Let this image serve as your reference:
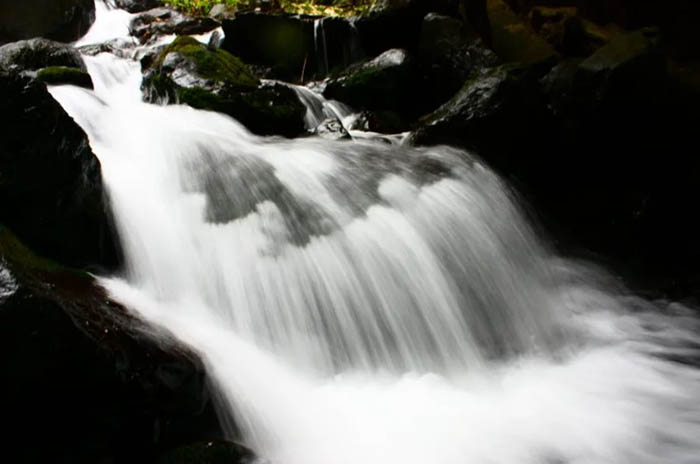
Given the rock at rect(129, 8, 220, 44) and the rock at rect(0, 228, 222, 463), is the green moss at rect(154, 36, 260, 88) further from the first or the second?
the rock at rect(129, 8, 220, 44)

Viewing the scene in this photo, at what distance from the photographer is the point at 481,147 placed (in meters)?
6.32

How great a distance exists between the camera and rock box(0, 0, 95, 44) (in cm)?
1325

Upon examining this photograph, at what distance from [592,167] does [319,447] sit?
17.0 ft

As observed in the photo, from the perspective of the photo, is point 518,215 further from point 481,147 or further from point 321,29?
point 321,29

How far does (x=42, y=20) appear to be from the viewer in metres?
13.9

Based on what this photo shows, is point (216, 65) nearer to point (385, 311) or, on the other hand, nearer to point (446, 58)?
point (446, 58)

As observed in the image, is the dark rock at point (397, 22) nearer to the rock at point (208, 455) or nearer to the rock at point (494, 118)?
the rock at point (494, 118)

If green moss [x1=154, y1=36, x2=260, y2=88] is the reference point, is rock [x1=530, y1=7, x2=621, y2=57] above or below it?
above

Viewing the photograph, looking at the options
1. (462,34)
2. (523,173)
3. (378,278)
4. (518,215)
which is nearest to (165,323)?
(378,278)

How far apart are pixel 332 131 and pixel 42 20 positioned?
37.4ft

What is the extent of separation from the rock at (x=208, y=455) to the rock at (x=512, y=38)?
7.83 meters

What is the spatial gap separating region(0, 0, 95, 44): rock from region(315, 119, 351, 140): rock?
1082 centimetres

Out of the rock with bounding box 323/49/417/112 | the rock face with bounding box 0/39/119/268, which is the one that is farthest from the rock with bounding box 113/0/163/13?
the rock face with bounding box 0/39/119/268

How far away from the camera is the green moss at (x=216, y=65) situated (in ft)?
23.8
